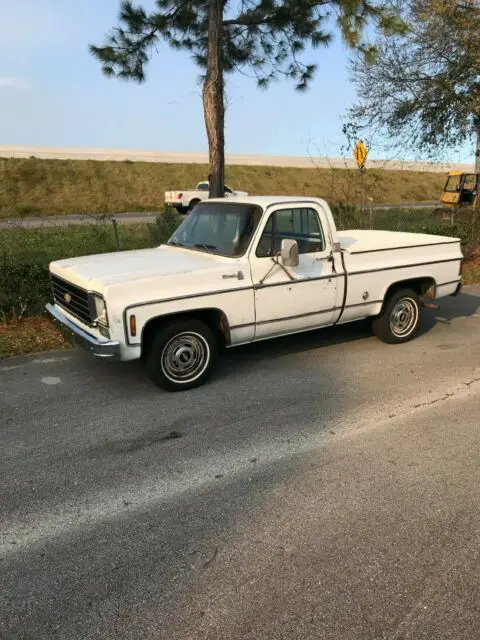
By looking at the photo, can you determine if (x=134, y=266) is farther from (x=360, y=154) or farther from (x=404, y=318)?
(x=360, y=154)

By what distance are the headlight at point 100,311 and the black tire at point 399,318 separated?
3.37m

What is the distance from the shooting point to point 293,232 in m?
5.59

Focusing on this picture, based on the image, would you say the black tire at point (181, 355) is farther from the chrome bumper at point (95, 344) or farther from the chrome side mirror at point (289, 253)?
the chrome side mirror at point (289, 253)

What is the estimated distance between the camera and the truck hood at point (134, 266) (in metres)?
4.61

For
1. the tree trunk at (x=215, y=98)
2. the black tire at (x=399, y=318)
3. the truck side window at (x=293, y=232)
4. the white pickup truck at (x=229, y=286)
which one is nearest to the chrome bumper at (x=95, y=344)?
the white pickup truck at (x=229, y=286)

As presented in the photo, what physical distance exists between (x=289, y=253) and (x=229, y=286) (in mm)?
646

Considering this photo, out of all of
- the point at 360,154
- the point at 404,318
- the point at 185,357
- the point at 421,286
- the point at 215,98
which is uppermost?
the point at 215,98

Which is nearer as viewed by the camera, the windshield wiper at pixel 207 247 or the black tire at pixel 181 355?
the black tire at pixel 181 355

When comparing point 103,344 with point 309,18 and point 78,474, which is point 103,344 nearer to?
point 78,474

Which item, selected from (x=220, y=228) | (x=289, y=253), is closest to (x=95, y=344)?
(x=220, y=228)

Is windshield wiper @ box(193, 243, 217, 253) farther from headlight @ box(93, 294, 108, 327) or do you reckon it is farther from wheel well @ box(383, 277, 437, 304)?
wheel well @ box(383, 277, 437, 304)

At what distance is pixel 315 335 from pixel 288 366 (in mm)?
1352

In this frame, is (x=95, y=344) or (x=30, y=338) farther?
(x=30, y=338)

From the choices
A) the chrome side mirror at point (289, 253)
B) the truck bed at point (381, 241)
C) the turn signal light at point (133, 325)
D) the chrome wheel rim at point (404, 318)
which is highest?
the chrome side mirror at point (289, 253)
